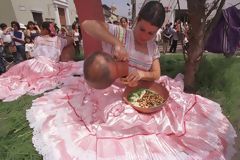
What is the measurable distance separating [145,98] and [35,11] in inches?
512

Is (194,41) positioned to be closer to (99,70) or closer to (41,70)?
(99,70)

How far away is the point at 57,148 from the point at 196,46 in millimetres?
2003

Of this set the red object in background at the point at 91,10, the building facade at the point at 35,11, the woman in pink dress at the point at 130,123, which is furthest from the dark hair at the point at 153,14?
the building facade at the point at 35,11

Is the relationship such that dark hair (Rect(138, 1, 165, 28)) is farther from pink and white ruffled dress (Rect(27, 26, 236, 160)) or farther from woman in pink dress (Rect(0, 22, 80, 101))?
woman in pink dress (Rect(0, 22, 80, 101))

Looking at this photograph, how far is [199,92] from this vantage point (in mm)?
3289

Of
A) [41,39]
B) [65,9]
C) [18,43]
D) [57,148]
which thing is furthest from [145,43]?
[65,9]

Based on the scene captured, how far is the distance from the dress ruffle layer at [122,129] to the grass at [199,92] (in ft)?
0.34

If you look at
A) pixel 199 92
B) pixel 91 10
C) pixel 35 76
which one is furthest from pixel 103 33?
pixel 35 76

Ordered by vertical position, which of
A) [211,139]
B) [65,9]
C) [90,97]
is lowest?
[65,9]

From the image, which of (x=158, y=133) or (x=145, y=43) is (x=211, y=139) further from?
(x=145, y=43)

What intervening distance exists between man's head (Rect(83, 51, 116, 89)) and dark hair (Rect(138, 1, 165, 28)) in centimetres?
42

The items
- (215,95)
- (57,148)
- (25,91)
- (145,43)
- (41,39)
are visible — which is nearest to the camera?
(57,148)

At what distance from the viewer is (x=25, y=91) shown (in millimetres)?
3488

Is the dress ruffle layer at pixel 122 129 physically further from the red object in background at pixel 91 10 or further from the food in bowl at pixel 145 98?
the red object in background at pixel 91 10
